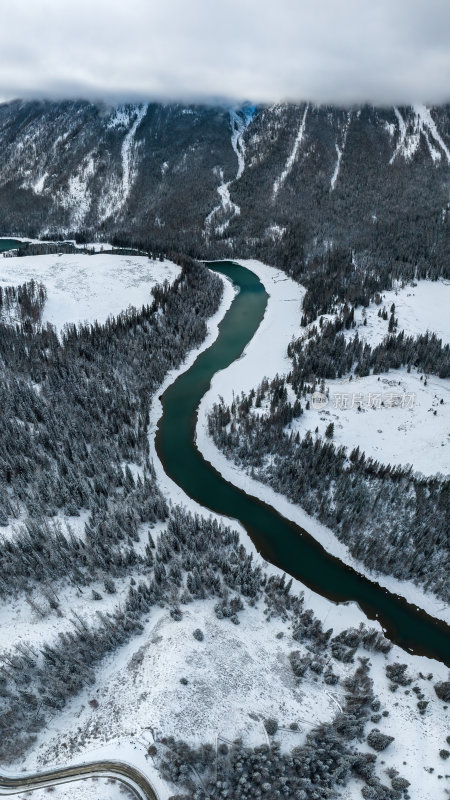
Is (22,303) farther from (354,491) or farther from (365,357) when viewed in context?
(354,491)

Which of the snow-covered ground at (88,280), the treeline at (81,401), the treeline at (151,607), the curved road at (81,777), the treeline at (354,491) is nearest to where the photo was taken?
the curved road at (81,777)

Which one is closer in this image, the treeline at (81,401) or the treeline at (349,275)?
the treeline at (81,401)

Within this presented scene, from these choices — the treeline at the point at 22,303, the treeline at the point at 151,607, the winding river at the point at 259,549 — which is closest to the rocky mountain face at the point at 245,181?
the treeline at the point at 22,303

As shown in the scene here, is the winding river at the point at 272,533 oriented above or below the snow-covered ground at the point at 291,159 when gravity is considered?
below

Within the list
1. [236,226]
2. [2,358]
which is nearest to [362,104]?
[236,226]

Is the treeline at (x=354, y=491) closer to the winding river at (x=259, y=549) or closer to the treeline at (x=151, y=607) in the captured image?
the winding river at (x=259, y=549)

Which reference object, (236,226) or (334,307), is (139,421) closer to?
(334,307)
